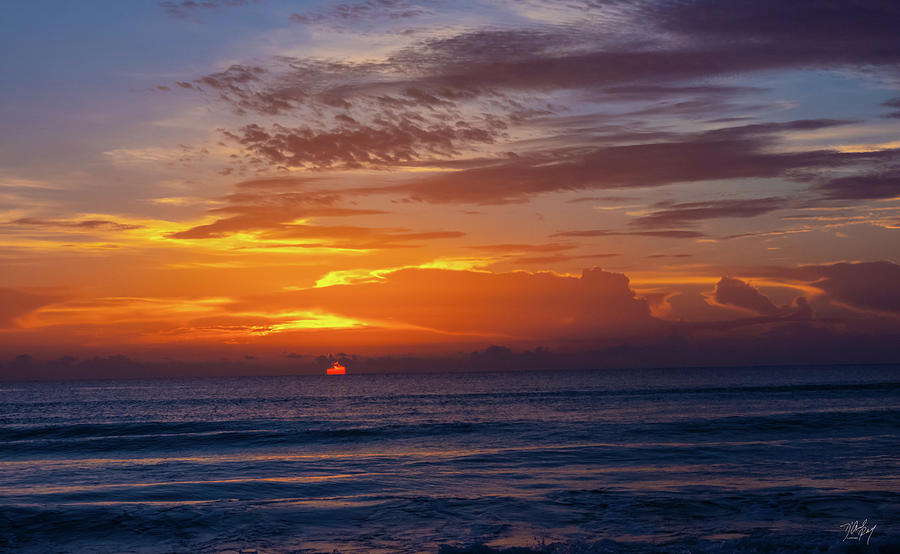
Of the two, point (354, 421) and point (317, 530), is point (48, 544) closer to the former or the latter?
point (317, 530)

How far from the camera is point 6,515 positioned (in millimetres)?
17203

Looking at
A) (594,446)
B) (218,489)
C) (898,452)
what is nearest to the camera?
→ (218,489)

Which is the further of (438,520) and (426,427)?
(426,427)

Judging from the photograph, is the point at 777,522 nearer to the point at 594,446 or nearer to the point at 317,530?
the point at 317,530

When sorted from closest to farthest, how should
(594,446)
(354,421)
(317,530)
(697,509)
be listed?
1. (317,530)
2. (697,509)
3. (594,446)
4. (354,421)

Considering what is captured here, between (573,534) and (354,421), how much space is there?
118ft

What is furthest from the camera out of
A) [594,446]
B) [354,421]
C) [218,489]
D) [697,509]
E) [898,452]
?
[354,421]

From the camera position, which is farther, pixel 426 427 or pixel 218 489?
pixel 426 427

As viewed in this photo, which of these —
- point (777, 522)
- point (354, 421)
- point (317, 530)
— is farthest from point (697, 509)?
point (354, 421)

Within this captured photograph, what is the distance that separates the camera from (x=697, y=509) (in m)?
16.4

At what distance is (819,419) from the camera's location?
41188 mm

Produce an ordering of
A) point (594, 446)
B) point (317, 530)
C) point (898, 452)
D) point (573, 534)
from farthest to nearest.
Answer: point (594, 446) < point (898, 452) < point (317, 530) < point (573, 534)

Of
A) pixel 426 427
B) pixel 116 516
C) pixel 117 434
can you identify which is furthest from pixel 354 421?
pixel 116 516

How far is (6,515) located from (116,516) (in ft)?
9.42
